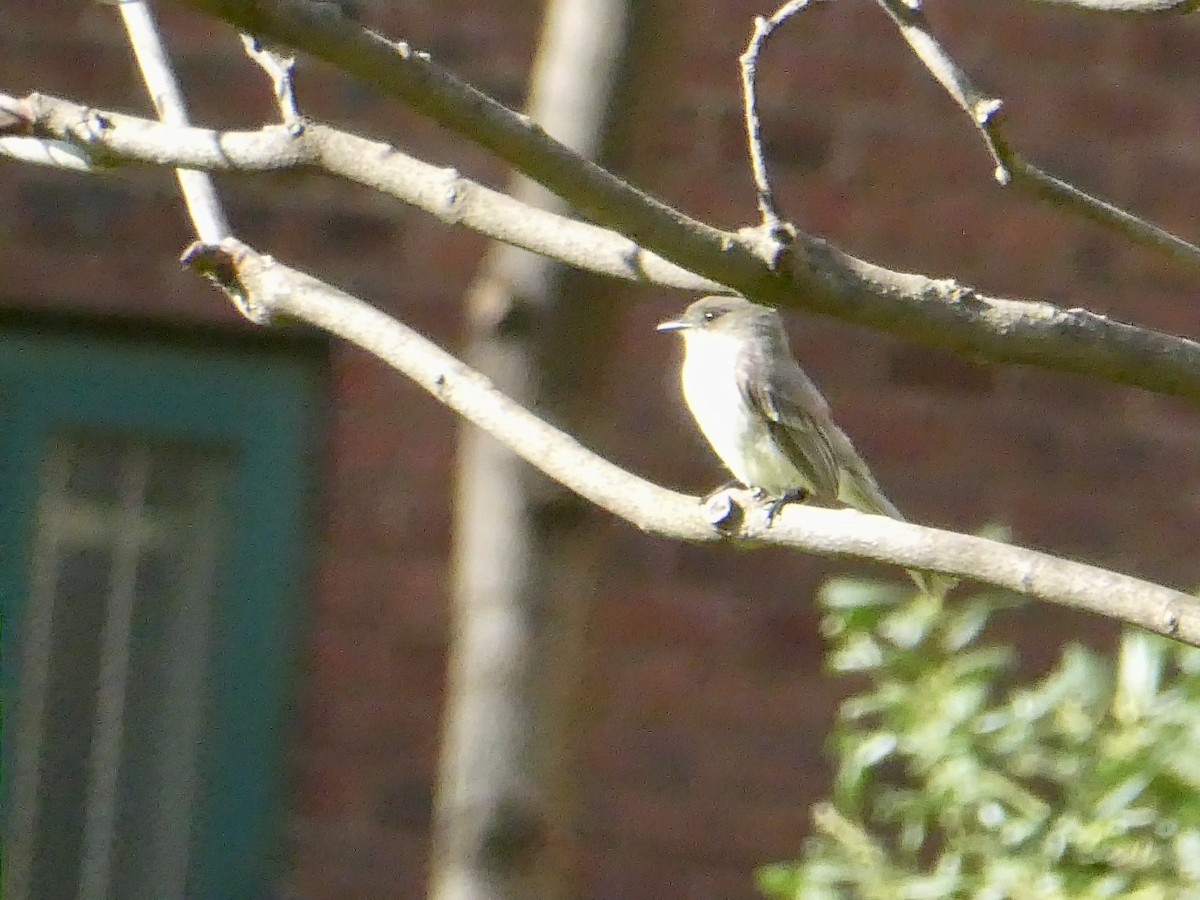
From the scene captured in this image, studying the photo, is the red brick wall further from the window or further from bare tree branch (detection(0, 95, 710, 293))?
bare tree branch (detection(0, 95, 710, 293))

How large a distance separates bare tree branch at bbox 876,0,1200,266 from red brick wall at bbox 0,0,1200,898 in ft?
7.51

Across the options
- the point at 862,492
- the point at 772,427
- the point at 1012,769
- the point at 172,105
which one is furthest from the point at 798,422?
the point at 172,105

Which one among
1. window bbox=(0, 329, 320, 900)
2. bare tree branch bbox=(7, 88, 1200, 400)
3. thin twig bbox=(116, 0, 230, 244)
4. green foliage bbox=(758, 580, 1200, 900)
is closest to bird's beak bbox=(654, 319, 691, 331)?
green foliage bbox=(758, 580, 1200, 900)

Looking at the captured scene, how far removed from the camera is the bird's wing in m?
3.88

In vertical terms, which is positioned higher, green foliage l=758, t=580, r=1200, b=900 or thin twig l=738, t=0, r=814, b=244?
thin twig l=738, t=0, r=814, b=244

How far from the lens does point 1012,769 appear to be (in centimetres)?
333

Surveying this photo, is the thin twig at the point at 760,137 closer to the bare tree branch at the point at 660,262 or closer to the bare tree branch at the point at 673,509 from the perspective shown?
the bare tree branch at the point at 660,262

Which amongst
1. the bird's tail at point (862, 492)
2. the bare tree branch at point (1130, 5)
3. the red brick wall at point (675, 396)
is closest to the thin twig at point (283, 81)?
the bare tree branch at point (1130, 5)

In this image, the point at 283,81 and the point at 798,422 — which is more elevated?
the point at 798,422

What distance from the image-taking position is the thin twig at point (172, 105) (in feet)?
7.57

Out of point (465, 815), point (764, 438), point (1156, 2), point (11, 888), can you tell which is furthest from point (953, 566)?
point (11, 888)

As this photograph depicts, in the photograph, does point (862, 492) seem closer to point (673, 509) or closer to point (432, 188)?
point (673, 509)

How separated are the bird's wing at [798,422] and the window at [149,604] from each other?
1.00 meters

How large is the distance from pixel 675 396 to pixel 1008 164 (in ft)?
8.46
